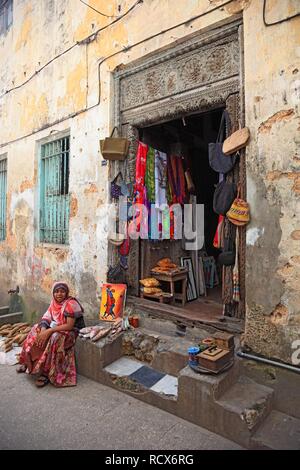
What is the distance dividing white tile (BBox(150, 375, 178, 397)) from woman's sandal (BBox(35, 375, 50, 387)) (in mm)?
1424

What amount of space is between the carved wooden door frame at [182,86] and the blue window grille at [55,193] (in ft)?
5.16

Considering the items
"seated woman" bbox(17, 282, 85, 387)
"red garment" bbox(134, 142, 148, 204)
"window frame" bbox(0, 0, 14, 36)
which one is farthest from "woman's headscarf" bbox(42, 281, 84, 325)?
"window frame" bbox(0, 0, 14, 36)

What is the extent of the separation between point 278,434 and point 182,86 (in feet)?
13.2

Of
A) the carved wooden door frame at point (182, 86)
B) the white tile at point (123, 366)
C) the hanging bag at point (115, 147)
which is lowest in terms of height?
the white tile at point (123, 366)

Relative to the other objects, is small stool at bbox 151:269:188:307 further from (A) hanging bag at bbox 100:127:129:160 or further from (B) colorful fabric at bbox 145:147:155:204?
A: (A) hanging bag at bbox 100:127:129:160

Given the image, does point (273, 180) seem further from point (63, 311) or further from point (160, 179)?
point (63, 311)

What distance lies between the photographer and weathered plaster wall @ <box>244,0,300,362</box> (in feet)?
9.51

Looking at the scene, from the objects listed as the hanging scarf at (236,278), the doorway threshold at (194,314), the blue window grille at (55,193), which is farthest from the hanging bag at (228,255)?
the blue window grille at (55,193)

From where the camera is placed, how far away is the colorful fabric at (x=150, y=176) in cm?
477

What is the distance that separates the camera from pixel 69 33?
5.59m

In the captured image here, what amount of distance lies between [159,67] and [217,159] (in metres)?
1.72

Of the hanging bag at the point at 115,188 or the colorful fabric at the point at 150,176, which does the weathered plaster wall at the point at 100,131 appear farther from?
the colorful fabric at the point at 150,176

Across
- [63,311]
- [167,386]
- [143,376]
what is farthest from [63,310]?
[167,386]
